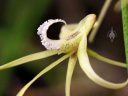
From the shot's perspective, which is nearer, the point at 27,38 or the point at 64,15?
the point at 27,38

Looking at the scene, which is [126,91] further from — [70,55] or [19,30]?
[70,55]

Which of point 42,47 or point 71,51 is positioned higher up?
point 42,47

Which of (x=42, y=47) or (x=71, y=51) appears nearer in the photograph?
(x=71, y=51)

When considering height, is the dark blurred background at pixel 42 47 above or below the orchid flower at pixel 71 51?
above

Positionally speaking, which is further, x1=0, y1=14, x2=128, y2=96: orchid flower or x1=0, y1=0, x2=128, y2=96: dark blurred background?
x1=0, y1=0, x2=128, y2=96: dark blurred background

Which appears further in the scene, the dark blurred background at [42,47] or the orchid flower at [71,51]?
the dark blurred background at [42,47]

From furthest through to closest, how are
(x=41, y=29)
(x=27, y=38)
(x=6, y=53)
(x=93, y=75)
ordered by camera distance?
(x=27, y=38), (x=6, y=53), (x=41, y=29), (x=93, y=75)

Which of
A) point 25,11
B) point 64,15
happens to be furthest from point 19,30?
point 64,15

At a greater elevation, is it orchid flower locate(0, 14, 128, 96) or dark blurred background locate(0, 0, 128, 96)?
dark blurred background locate(0, 0, 128, 96)
